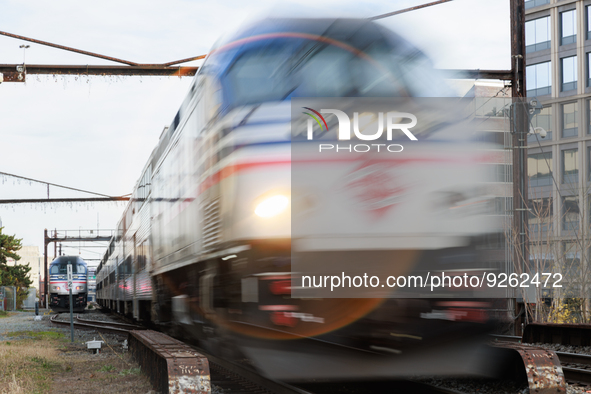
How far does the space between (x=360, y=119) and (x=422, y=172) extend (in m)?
0.77

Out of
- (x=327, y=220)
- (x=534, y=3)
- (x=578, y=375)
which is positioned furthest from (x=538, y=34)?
(x=327, y=220)

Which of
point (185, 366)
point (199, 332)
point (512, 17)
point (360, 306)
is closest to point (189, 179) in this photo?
point (199, 332)

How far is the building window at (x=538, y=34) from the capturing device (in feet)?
165

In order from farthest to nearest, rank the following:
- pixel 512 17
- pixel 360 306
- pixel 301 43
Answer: pixel 512 17 → pixel 301 43 → pixel 360 306

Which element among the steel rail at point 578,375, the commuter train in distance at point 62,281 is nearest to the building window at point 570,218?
the steel rail at point 578,375

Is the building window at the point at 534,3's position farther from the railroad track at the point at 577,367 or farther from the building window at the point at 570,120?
the railroad track at the point at 577,367

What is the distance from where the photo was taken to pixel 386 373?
6.57 metres

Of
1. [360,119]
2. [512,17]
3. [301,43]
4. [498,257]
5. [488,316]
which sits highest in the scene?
[512,17]

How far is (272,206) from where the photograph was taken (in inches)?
252

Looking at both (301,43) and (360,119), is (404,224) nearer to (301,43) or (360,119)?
(360,119)

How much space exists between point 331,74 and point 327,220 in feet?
4.73

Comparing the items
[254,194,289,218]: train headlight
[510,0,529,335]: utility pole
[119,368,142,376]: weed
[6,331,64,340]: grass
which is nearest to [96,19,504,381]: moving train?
[254,194,289,218]: train headlight

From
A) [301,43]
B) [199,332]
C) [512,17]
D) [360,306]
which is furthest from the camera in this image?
[512,17]

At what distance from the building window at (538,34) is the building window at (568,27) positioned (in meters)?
1.10
